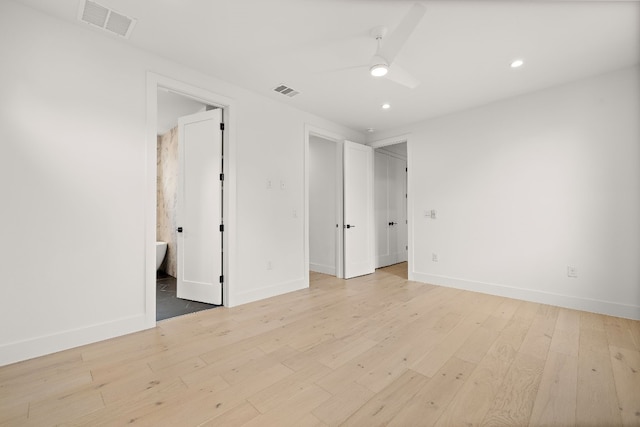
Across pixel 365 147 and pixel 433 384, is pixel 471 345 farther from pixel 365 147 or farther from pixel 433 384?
pixel 365 147

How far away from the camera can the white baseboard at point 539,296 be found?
295cm

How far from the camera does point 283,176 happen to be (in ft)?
12.9

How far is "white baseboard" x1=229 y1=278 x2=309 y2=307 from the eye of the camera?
3.37 m

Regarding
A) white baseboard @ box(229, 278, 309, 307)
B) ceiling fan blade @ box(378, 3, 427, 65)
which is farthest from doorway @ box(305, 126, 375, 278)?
ceiling fan blade @ box(378, 3, 427, 65)

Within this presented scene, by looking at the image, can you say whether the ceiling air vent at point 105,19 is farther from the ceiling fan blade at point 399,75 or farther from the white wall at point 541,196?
the white wall at point 541,196

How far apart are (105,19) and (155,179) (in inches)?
54.6

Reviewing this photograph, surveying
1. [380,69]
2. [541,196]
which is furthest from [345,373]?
[541,196]

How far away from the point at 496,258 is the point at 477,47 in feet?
9.12

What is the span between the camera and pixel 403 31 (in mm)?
2031

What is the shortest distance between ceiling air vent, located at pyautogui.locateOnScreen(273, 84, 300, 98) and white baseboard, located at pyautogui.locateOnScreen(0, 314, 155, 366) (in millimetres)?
3023

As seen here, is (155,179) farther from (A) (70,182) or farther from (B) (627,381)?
(B) (627,381)

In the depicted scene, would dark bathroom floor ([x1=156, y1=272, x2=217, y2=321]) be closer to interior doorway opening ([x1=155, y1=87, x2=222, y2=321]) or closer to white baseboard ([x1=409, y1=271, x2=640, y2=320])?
interior doorway opening ([x1=155, y1=87, x2=222, y2=321])

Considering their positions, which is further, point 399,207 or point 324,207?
point 399,207

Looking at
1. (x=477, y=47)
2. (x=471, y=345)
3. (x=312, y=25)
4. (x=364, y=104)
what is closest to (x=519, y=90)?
(x=477, y=47)
